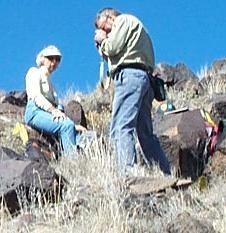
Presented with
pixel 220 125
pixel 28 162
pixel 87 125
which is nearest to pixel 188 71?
pixel 87 125

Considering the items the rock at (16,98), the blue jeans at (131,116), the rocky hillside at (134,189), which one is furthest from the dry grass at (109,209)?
the rock at (16,98)

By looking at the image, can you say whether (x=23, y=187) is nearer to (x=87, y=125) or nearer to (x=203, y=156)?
(x=203, y=156)

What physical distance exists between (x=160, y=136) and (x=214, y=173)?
3.36ft

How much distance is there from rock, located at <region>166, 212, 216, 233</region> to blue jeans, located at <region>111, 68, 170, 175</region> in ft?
7.33

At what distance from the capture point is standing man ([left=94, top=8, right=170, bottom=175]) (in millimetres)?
9508

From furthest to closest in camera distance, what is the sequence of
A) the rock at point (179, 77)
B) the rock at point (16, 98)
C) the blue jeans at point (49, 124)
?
the rock at point (179, 77) → the rock at point (16, 98) → the blue jeans at point (49, 124)

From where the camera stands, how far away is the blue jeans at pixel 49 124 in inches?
432

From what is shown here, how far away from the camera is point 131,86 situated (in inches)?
376

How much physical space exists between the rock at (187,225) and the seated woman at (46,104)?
3660 mm

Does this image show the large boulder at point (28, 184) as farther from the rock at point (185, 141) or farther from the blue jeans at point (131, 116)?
the rock at point (185, 141)

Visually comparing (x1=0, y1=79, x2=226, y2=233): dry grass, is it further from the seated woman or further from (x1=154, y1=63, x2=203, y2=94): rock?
(x1=154, y1=63, x2=203, y2=94): rock

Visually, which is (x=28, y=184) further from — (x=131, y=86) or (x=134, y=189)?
(x=131, y=86)

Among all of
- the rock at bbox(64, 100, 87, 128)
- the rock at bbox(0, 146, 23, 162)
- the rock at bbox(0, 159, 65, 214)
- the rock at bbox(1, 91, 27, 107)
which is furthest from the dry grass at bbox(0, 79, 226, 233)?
the rock at bbox(1, 91, 27, 107)

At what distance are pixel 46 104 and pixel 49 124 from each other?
0.24 m
